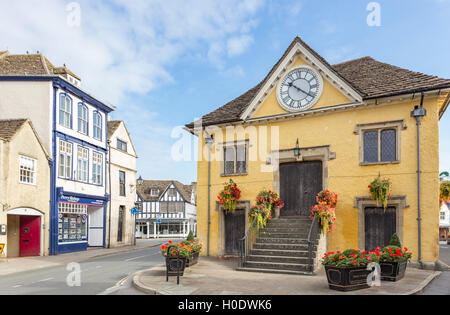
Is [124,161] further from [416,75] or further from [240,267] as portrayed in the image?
[416,75]

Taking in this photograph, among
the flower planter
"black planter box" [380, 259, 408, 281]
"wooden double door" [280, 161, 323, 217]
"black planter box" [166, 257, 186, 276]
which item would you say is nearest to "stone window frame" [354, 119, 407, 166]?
"wooden double door" [280, 161, 323, 217]

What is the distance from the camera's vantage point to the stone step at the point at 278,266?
1334 cm

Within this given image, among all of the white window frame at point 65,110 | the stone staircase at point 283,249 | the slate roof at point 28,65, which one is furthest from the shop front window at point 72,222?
the stone staircase at point 283,249

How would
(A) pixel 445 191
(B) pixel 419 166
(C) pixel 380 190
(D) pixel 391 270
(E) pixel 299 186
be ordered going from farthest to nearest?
(E) pixel 299 186 < (A) pixel 445 191 < (C) pixel 380 190 < (B) pixel 419 166 < (D) pixel 391 270

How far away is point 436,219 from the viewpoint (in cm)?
1395

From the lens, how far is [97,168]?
1134 inches

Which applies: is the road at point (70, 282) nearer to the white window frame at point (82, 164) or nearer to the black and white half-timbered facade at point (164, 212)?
the white window frame at point (82, 164)

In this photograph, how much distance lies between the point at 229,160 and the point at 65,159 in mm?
11697

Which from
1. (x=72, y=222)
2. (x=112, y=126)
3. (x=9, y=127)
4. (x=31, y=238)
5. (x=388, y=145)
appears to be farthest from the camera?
(x=112, y=126)

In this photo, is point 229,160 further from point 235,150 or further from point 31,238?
point 31,238

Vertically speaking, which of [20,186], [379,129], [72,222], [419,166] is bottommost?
[72,222]

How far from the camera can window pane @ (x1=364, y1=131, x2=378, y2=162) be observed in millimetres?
15525

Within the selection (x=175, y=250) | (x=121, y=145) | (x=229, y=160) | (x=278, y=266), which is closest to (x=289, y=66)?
(x=229, y=160)
